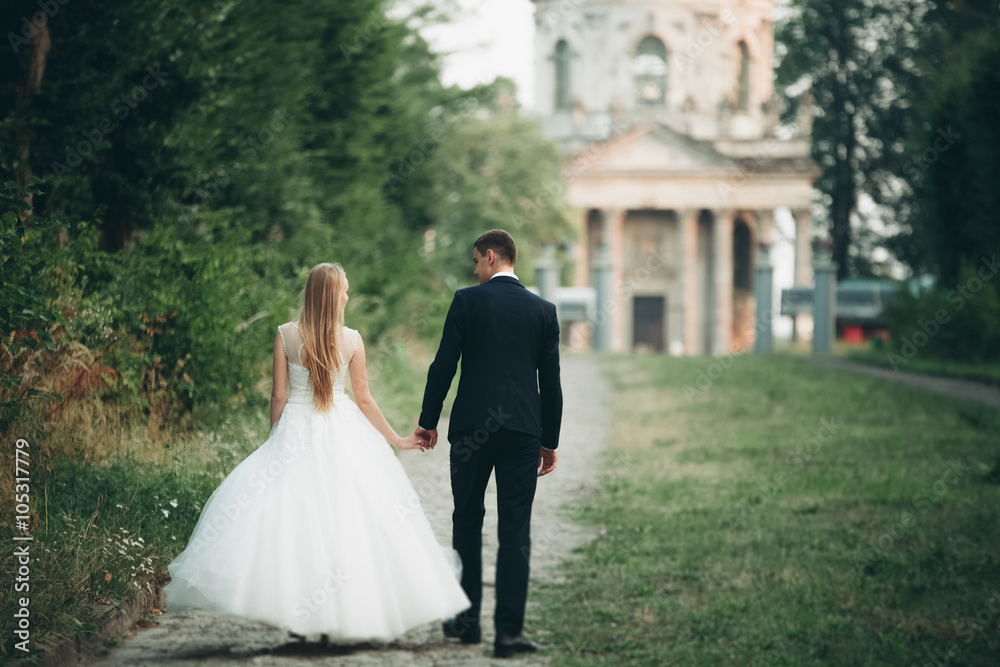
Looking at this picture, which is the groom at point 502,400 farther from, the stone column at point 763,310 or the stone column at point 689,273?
the stone column at point 689,273

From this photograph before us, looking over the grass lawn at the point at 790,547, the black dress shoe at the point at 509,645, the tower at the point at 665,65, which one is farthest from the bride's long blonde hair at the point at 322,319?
the tower at the point at 665,65

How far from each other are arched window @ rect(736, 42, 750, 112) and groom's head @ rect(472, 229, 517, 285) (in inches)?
2268

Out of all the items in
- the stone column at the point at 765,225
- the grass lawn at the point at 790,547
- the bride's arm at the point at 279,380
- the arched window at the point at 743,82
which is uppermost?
the arched window at the point at 743,82

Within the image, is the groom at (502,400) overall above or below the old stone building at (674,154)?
below

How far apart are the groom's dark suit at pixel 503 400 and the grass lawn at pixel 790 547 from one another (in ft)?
1.90

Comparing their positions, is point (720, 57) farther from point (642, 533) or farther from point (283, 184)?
point (642, 533)

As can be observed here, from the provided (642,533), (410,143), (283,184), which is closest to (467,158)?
(410,143)

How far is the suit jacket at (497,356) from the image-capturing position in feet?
17.6

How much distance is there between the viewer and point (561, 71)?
6203 cm

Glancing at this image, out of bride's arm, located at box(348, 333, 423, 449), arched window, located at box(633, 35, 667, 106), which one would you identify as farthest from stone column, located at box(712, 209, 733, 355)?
bride's arm, located at box(348, 333, 423, 449)

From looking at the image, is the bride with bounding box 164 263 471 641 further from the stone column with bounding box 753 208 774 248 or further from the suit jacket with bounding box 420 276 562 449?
the stone column with bounding box 753 208 774 248

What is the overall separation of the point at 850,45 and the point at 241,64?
1605 inches

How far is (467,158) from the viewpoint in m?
36.0

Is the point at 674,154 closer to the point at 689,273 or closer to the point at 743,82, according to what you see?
the point at 689,273
